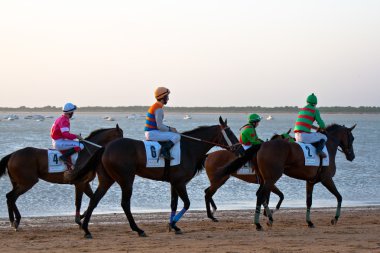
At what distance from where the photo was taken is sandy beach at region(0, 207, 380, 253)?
12.3 meters

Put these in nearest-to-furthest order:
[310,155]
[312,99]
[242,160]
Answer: [242,160]
[310,155]
[312,99]

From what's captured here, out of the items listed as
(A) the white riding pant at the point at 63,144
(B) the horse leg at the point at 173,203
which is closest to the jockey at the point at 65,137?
(A) the white riding pant at the point at 63,144

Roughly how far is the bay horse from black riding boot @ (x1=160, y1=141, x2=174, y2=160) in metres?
0.25

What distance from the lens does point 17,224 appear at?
15062 millimetres

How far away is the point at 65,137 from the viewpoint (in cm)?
1565

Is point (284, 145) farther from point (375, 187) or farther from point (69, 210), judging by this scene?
point (375, 187)

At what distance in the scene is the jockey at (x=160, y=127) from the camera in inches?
565

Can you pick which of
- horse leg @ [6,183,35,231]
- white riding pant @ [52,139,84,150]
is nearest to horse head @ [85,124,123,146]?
white riding pant @ [52,139,84,150]

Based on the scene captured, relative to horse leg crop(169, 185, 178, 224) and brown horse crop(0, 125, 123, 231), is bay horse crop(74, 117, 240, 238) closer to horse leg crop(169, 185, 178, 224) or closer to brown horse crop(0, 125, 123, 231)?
horse leg crop(169, 185, 178, 224)

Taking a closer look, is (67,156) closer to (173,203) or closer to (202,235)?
(173,203)

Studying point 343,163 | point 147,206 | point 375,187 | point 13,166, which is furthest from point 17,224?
point 343,163

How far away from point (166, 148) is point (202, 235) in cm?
172

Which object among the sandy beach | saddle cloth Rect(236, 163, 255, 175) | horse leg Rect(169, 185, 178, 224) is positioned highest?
saddle cloth Rect(236, 163, 255, 175)

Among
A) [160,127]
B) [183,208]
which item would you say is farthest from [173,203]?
[160,127]
